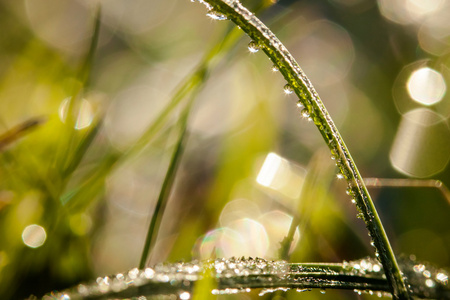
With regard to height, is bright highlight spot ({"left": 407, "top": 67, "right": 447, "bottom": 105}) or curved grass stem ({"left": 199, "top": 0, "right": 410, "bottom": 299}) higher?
bright highlight spot ({"left": 407, "top": 67, "right": 447, "bottom": 105})

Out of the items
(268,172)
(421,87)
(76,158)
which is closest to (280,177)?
(268,172)

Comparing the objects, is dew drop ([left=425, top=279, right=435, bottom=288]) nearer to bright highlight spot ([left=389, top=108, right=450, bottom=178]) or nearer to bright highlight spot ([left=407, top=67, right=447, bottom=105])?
bright highlight spot ([left=389, top=108, right=450, bottom=178])

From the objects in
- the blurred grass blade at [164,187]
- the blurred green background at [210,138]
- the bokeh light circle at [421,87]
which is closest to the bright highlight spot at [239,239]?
the blurred green background at [210,138]

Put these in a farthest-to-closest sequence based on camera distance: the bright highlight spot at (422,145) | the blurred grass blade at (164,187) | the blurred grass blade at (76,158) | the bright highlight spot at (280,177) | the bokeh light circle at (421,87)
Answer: the bokeh light circle at (421,87) < the bright highlight spot at (422,145) < the bright highlight spot at (280,177) < the blurred grass blade at (76,158) < the blurred grass blade at (164,187)

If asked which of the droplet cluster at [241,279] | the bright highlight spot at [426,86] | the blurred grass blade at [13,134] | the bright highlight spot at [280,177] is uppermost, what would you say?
the bright highlight spot at [426,86]

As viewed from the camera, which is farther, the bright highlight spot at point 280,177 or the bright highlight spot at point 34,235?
the bright highlight spot at point 280,177

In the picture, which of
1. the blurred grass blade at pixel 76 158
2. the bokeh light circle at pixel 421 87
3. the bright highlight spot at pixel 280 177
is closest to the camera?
the blurred grass blade at pixel 76 158

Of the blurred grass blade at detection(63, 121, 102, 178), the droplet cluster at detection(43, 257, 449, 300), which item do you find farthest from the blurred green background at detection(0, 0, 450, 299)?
the droplet cluster at detection(43, 257, 449, 300)

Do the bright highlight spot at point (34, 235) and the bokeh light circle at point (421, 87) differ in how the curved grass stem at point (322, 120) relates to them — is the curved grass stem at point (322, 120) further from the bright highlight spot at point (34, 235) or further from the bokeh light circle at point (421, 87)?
the bokeh light circle at point (421, 87)
